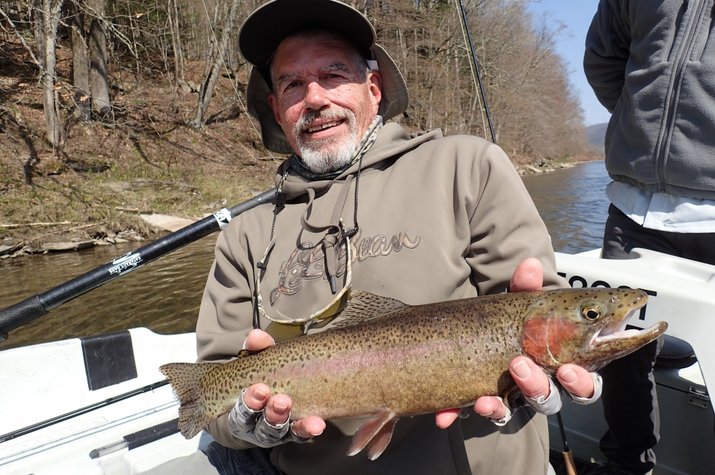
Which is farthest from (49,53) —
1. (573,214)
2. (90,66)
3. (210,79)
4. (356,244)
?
(573,214)

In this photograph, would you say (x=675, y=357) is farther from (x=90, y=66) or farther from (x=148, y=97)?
(x=148, y=97)

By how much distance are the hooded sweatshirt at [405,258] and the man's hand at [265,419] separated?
0.20 m

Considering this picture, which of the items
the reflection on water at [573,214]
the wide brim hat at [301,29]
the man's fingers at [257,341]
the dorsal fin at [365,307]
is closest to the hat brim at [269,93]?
the wide brim hat at [301,29]

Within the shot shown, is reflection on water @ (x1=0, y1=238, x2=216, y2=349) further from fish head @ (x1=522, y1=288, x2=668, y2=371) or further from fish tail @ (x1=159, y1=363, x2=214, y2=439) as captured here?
fish head @ (x1=522, y1=288, x2=668, y2=371)

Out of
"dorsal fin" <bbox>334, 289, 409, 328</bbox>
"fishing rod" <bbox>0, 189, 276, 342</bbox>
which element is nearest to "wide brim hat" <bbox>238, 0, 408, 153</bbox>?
"fishing rod" <bbox>0, 189, 276, 342</bbox>

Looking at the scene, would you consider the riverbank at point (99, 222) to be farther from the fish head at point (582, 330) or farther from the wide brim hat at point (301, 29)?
the fish head at point (582, 330)

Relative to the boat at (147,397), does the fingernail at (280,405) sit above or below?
above

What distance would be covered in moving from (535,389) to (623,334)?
405mm

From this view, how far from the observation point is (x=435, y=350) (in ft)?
6.56

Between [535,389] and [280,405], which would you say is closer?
[535,389]

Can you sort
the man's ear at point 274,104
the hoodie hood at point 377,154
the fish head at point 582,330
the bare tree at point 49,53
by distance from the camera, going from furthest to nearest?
the bare tree at point 49,53 → the man's ear at point 274,104 → the hoodie hood at point 377,154 → the fish head at point 582,330

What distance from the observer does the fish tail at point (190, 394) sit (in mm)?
2312

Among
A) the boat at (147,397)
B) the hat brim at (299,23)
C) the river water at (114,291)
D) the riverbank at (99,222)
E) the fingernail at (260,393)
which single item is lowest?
the river water at (114,291)

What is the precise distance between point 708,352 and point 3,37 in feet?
93.8
